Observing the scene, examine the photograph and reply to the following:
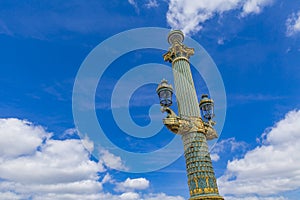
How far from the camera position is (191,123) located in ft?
82.5

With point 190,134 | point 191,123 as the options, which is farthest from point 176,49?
point 190,134

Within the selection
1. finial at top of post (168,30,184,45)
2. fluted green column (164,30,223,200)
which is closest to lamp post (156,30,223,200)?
fluted green column (164,30,223,200)

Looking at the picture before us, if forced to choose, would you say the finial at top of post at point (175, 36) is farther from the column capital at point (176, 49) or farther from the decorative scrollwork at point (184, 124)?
the decorative scrollwork at point (184, 124)

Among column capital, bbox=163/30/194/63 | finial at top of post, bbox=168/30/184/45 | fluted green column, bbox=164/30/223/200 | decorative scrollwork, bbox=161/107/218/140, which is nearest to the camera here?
fluted green column, bbox=164/30/223/200

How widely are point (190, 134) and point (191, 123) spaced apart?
1.18m

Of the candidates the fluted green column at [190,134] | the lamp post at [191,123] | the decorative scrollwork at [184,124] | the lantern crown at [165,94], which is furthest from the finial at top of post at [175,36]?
the decorative scrollwork at [184,124]

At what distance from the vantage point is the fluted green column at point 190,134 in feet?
74.1

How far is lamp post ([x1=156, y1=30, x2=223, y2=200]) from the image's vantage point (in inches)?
896

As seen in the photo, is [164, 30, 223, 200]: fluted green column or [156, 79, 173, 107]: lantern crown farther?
[156, 79, 173, 107]: lantern crown

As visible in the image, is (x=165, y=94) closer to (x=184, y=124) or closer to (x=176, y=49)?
(x=184, y=124)

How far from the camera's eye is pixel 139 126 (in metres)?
22.3

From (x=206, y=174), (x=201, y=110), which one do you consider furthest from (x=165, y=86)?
(x=206, y=174)

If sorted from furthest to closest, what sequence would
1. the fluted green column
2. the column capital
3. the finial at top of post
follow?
1. the finial at top of post
2. the column capital
3. the fluted green column

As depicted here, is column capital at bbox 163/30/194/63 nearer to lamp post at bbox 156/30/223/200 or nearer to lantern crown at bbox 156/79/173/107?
lamp post at bbox 156/30/223/200
